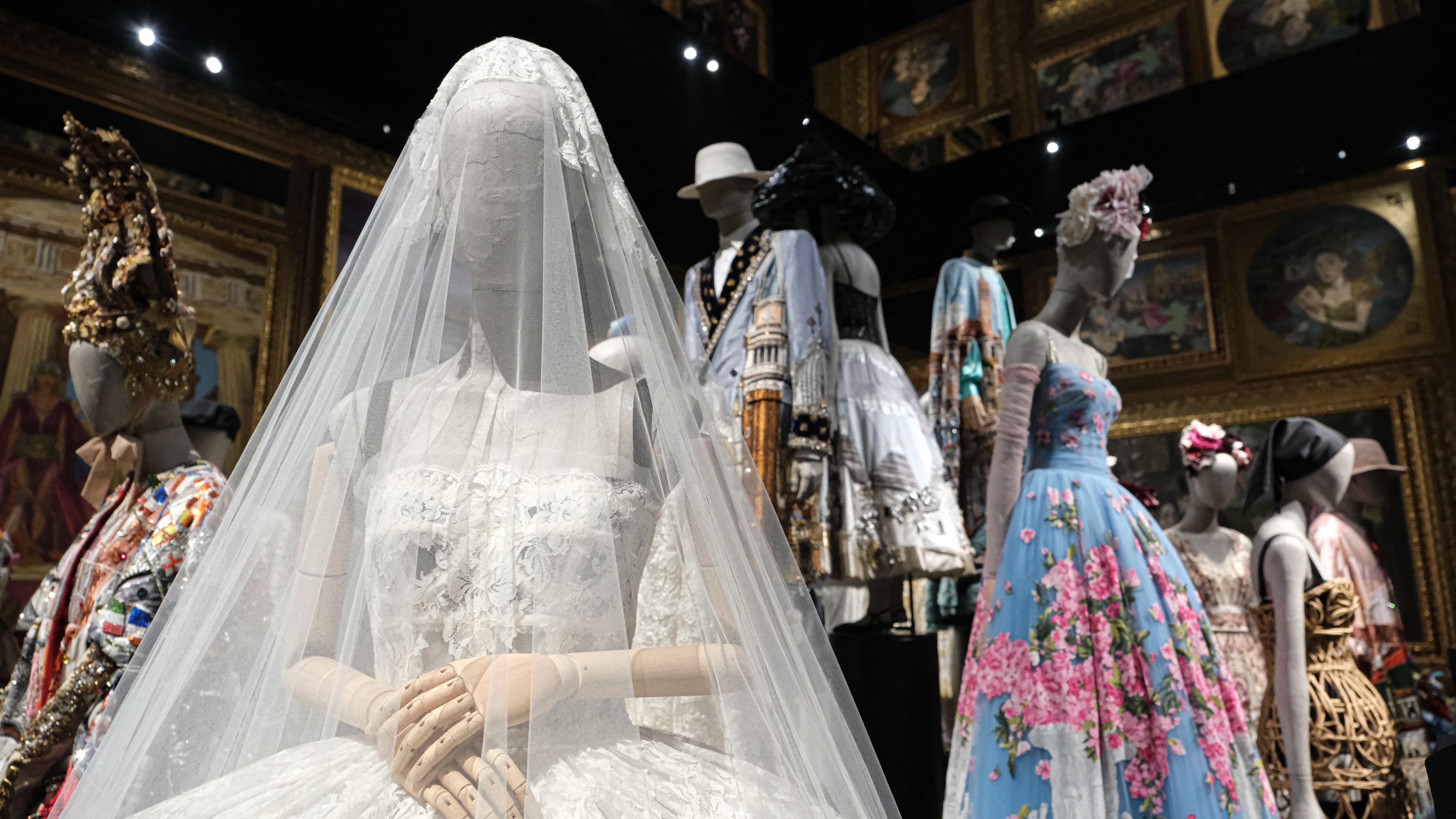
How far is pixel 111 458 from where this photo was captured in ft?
6.54

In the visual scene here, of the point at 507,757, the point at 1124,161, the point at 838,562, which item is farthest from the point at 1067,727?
the point at 1124,161

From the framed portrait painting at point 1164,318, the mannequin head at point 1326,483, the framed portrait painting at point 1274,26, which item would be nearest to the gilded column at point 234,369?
the mannequin head at point 1326,483

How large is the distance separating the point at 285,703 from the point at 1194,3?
23.6 feet

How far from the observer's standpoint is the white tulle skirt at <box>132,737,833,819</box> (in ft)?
3.17

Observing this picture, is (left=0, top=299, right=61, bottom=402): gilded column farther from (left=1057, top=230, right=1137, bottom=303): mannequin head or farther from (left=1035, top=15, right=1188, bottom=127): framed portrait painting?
(left=1035, top=15, right=1188, bottom=127): framed portrait painting

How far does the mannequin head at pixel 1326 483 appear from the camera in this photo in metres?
3.16

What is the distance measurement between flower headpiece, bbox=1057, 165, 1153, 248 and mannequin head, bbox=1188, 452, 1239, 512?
142 cm

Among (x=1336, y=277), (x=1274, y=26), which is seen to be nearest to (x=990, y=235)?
(x=1274, y=26)

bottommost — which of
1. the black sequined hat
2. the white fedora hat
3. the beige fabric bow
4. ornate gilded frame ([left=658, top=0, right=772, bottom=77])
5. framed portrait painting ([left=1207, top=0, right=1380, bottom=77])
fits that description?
the beige fabric bow

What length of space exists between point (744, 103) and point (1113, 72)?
11.8ft

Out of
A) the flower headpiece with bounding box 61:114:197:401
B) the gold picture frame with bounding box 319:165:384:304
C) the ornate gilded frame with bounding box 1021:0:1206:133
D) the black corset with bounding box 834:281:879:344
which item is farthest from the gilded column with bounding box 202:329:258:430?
the ornate gilded frame with bounding box 1021:0:1206:133

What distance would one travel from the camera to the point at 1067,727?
2088 millimetres

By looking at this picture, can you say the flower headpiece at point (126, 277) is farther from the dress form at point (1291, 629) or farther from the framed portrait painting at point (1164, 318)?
the framed portrait painting at point (1164, 318)

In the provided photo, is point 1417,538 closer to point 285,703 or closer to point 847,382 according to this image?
point 847,382
